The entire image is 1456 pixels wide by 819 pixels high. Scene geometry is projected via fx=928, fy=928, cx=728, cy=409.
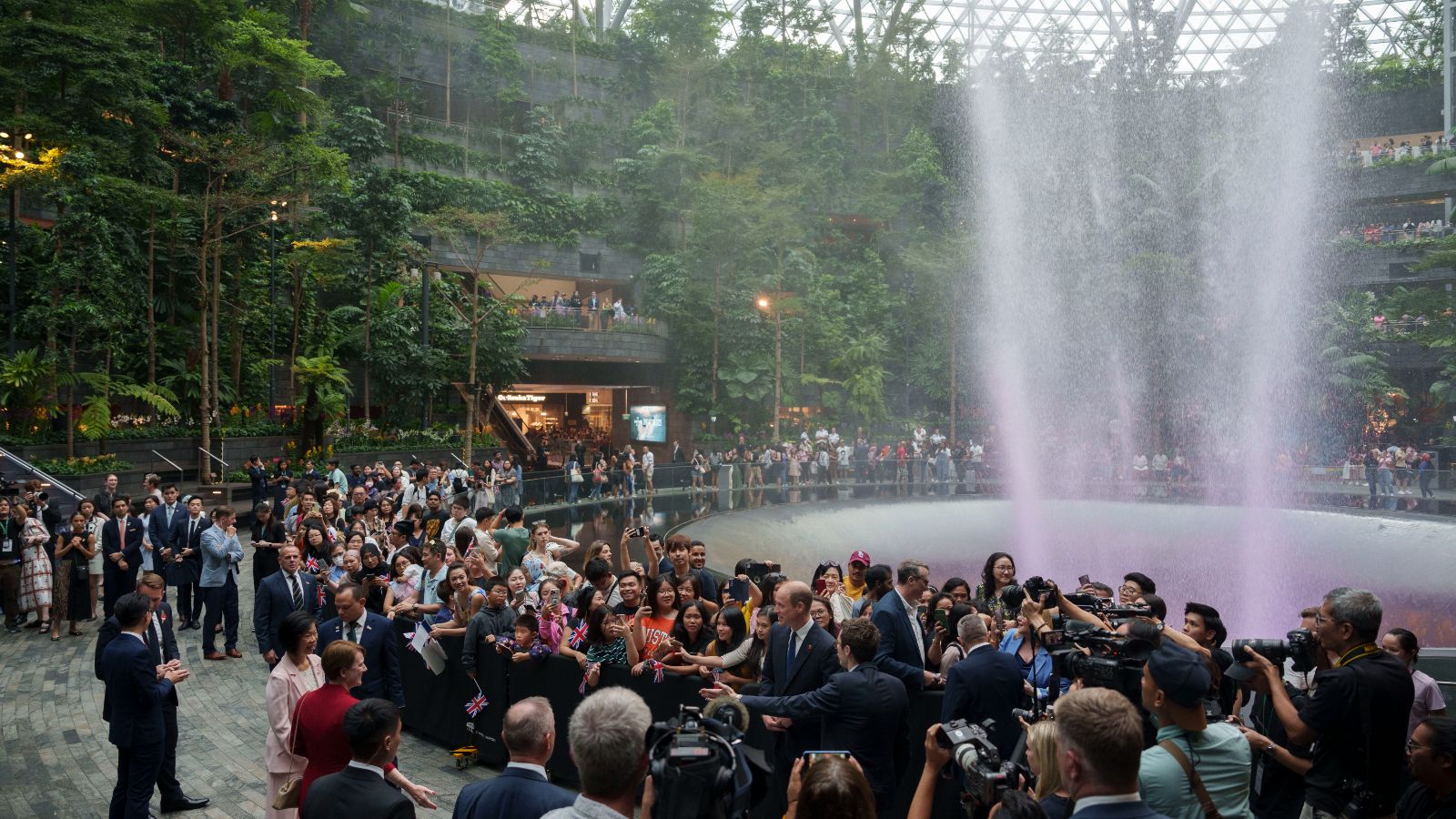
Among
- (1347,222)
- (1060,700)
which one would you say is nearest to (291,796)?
(1060,700)

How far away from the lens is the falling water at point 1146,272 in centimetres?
2441

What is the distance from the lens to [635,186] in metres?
41.3

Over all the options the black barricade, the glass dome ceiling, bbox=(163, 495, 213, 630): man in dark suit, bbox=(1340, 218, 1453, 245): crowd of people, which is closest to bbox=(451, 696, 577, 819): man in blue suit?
the black barricade

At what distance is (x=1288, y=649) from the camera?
13.3 feet

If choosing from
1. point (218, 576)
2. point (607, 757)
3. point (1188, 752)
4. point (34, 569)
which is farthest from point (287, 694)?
point (34, 569)

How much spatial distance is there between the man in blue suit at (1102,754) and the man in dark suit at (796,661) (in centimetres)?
212

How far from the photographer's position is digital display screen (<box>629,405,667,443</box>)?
37.5 meters

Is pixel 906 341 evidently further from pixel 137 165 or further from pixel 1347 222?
pixel 137 165

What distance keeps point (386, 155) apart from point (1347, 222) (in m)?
43.5

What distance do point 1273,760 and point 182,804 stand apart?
21.8ft

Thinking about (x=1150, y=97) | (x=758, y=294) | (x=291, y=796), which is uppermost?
(x=1150, y=97)

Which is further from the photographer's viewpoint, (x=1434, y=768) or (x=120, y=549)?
(x=120, y=549)

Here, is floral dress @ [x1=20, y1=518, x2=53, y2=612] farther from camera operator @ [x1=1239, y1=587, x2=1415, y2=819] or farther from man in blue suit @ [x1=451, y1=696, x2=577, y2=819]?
camera operator @ [x1=1239, y1=587, x2=1415, y2=819]

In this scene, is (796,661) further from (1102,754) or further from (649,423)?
(649,423)
